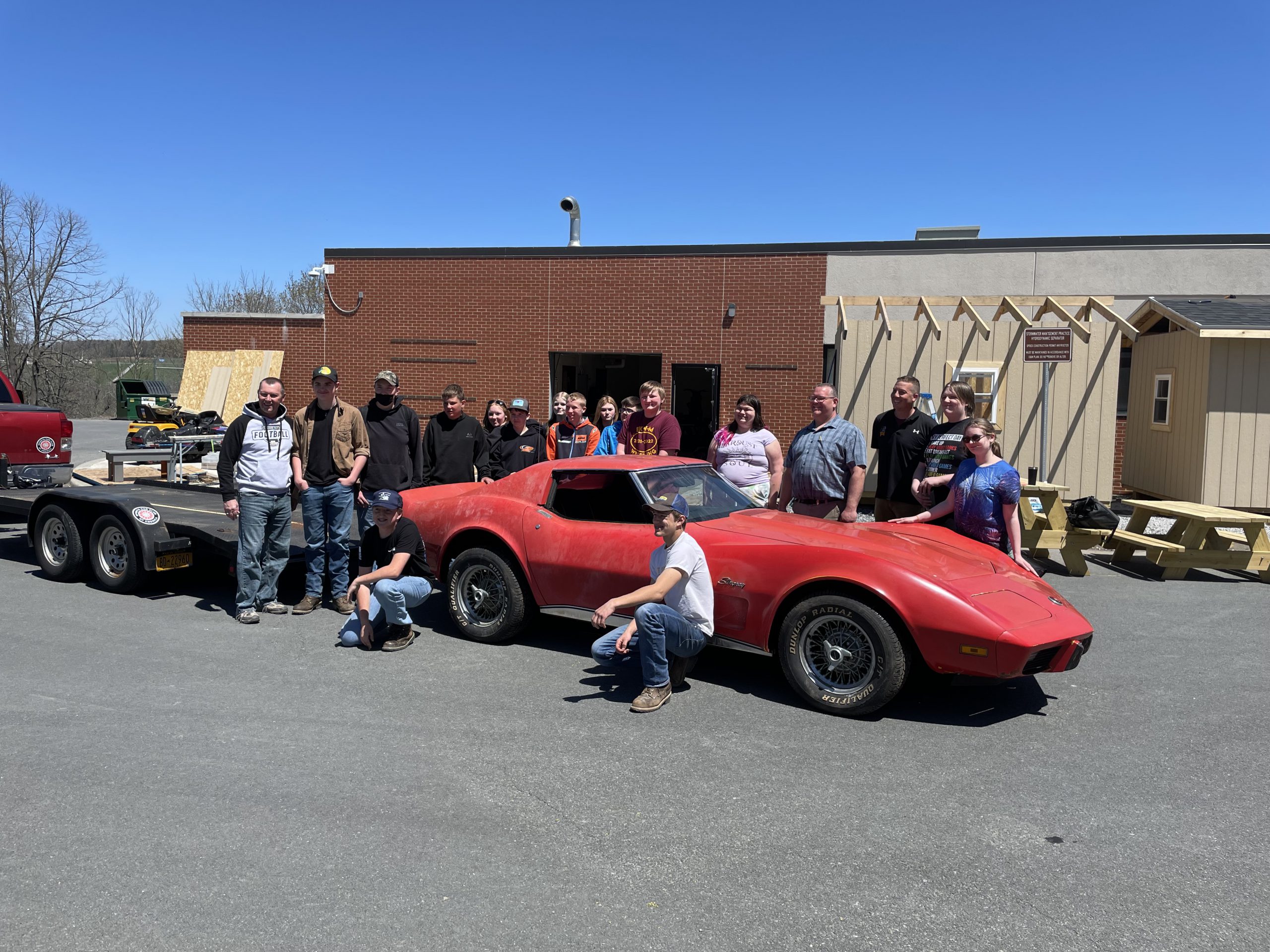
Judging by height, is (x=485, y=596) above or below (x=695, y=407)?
below

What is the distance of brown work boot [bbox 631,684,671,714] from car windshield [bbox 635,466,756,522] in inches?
47.9

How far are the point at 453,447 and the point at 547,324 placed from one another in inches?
468

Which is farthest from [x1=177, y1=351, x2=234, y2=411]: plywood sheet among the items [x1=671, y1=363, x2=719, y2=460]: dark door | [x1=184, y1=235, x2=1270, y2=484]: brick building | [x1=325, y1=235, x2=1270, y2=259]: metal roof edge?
[x1=671, y1=363, x2=719, y2=460]: dark door

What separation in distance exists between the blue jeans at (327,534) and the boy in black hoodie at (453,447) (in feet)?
2.87

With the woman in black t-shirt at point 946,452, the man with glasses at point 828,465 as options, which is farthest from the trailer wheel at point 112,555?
the woman in black t-shirt at point 946,452

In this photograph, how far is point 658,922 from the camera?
3104 millimetres

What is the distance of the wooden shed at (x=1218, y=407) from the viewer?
→ 12500 mm

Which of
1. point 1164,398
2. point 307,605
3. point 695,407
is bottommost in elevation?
point 307,605

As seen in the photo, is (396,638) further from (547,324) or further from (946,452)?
(547,324)

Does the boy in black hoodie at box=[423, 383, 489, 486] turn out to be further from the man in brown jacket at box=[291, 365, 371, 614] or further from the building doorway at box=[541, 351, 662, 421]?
the building doorway at box=[541, 351, 662, 421]

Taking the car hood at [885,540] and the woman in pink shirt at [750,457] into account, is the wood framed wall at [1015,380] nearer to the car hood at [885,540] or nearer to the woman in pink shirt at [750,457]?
the woman in pink shirt at [750,457]

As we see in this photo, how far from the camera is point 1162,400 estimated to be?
47.7 feet

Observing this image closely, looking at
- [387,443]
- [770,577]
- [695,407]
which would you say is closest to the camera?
[770,577]

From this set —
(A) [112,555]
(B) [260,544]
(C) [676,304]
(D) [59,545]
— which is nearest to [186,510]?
(A) [112,555]
